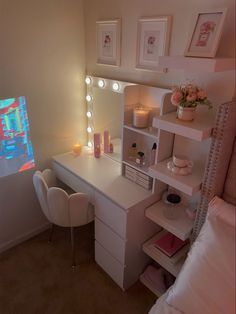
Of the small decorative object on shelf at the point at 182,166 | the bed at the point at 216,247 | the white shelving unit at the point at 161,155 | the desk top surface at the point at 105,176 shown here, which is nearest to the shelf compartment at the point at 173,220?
the white shelving unit at the point at 161,155

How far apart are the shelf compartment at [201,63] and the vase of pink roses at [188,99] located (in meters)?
0.12

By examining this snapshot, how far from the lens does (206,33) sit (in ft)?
4.12

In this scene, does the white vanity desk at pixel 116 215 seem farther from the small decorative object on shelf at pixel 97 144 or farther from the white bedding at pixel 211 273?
the white bedding at pixel 211 273

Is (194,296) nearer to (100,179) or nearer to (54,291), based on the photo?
(100,179)

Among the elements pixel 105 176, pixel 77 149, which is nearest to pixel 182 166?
pixel 105 176

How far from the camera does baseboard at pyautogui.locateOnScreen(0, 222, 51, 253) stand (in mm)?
2250

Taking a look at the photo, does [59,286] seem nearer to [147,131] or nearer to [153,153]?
[153,153]

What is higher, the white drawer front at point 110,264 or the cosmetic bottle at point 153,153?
the cosmetic bottle at point 153,153

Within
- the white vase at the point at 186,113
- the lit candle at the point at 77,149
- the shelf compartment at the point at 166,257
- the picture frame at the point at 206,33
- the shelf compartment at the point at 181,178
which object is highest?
the picture frame at the point at 206,33

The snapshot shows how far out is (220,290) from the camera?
120 cm

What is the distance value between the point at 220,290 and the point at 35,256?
63.1 inches

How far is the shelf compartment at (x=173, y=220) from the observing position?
1.61 metres

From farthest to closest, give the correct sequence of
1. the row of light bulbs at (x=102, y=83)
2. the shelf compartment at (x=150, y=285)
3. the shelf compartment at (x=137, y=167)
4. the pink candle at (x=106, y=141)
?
the pink candle at (x=106, y=141) → the row of light bulbs at (x=102, y=83) → the shelf compartment at (x=150, y=285) → the shelf compartment at (x=137, y=167)

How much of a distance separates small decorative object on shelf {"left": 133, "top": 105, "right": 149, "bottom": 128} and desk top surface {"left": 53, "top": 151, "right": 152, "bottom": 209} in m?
0.45
